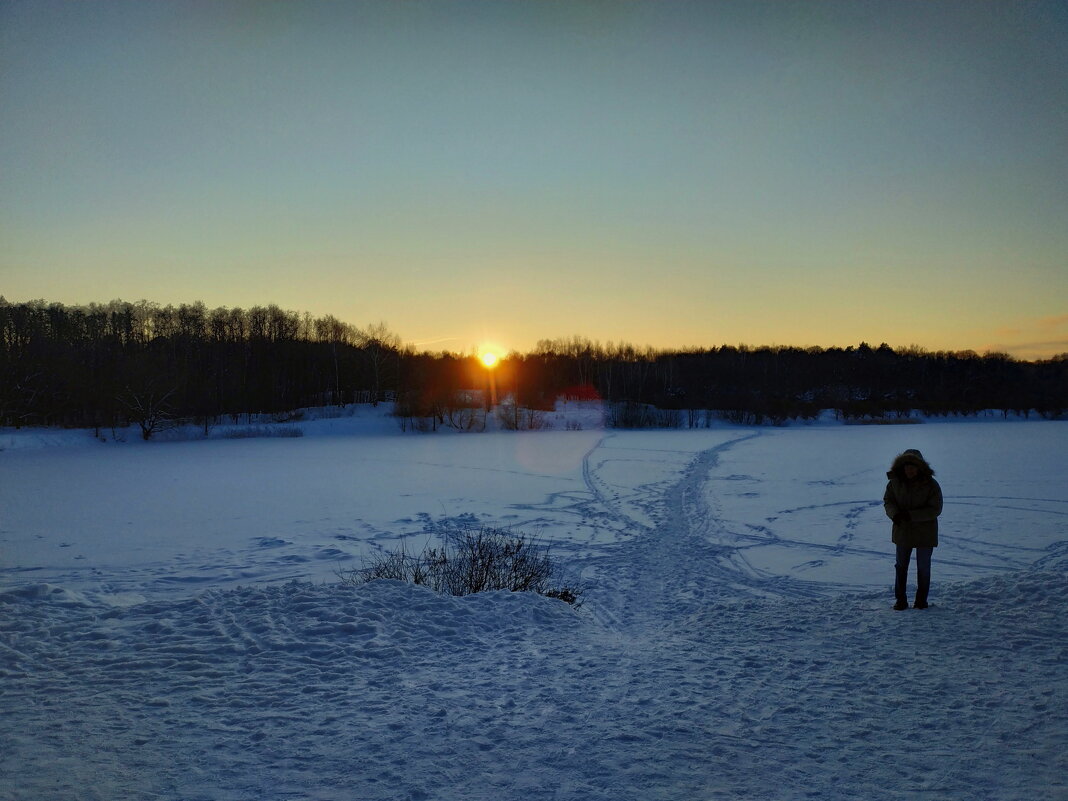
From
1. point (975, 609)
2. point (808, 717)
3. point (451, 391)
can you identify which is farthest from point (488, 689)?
point (451, 391)

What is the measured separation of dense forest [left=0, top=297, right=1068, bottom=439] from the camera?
172 ft

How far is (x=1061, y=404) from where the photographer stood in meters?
77.1

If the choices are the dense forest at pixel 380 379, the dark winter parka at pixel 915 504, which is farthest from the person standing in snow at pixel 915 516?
the dense forest at pixel 380 379

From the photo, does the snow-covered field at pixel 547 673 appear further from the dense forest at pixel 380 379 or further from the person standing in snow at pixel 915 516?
the dense forest at pixel 380 379

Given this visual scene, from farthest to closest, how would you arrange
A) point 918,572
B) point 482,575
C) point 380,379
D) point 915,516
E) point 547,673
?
point 380,379 → point 482,575 → point 915,516 → point 918,572 → point 547,673

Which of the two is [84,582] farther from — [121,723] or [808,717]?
[808,717]

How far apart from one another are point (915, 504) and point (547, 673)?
453 centimetres

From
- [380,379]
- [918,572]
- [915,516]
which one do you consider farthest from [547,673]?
[380,379]

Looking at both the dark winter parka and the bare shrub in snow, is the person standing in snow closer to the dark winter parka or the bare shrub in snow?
the dark winter parka

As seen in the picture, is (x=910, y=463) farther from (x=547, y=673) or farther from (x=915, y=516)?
(x=547, y=673)

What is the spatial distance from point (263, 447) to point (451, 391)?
2038cm

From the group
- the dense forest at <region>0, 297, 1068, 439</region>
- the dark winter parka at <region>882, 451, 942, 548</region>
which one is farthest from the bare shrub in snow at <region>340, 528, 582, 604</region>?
the dense forest at <region>0, 297, 1068, 439</region>

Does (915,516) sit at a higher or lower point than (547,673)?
higher

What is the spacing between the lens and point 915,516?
23.2 ft
